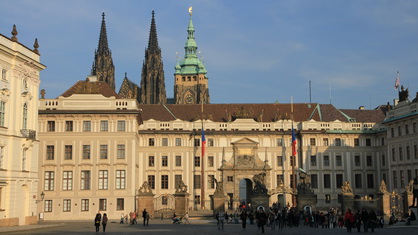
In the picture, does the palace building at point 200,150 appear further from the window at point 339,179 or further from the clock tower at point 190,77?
the clock tower at point 190,77

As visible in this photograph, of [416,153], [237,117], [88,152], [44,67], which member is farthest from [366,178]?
[44,67]

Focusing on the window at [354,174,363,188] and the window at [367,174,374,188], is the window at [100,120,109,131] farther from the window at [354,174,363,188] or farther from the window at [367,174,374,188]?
the window at [367,174,374,188]

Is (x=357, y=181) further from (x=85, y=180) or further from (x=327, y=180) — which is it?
(x=85, y=180)

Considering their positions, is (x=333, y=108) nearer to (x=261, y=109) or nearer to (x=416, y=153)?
(x=261, y=109)

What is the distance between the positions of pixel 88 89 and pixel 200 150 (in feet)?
52.2

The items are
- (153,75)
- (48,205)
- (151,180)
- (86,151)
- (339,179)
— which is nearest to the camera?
(48,205)

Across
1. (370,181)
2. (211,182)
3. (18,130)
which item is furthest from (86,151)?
(370,181)

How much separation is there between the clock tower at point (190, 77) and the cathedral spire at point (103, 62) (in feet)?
62.2

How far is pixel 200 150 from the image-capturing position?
67.0 metres

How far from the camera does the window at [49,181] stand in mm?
54938

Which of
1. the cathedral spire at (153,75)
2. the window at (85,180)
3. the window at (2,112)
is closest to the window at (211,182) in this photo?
the window at (85,180)

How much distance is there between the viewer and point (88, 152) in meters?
55.7

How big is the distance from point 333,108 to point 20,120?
145 feet

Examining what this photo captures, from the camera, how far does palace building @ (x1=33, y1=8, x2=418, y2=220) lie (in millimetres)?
55250
